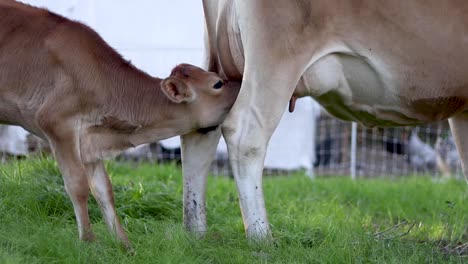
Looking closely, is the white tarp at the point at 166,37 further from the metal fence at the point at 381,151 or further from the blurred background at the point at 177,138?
the metal fence at the point at 381,151

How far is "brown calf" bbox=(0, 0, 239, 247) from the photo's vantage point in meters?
5.95

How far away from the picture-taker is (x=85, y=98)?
6055 millimetres

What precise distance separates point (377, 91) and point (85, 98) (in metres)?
1.88

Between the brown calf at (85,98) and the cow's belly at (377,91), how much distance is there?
21.9 inches

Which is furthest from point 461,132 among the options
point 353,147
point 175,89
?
point 353,147

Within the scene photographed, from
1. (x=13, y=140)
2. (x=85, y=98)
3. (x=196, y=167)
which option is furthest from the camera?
(x=13, y=140)

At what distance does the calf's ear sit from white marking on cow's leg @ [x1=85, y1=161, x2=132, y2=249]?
0.61 metres

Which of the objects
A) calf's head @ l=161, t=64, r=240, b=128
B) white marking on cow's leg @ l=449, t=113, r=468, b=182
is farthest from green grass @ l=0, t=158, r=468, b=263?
calf's head @ l=161, t=64, r=240, b=128

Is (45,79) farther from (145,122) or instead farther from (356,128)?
(356,128)

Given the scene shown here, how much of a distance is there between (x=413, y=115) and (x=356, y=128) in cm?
609

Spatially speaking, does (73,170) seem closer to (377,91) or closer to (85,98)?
(85,98)

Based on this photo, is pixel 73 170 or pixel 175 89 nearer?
pixel 73 170

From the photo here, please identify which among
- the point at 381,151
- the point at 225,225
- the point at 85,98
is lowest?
the point at 225,225

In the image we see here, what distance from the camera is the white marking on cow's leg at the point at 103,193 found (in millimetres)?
6090
